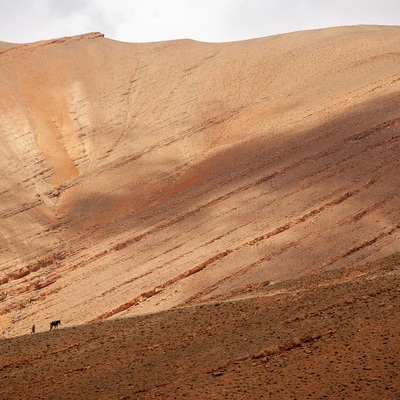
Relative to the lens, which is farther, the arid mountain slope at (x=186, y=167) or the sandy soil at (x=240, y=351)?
the arid mountain slope at (x=186, y=167)

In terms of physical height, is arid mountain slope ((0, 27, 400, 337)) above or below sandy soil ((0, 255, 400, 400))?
above

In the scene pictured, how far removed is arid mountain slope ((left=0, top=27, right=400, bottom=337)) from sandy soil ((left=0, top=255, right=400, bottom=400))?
1226 cm

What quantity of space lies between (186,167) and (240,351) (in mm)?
35512

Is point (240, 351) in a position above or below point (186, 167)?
below

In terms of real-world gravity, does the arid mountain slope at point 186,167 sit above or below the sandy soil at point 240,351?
above

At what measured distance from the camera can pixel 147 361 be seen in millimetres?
20438

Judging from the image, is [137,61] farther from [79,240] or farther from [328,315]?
[328,315]

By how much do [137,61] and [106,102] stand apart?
685 cm

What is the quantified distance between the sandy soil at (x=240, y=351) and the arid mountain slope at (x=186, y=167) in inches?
483

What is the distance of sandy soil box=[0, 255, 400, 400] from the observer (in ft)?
55.7

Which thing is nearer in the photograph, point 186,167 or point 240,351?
point 240,351

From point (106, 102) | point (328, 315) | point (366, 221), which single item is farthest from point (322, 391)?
point (106, 102)

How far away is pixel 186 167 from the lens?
5456 cm

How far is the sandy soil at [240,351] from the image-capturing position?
17.0 metres
